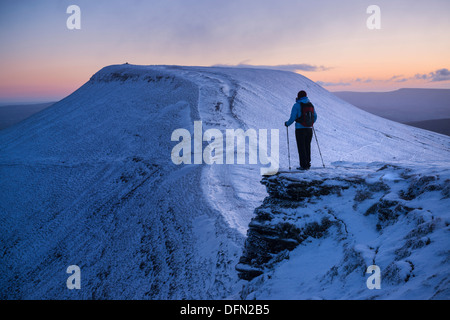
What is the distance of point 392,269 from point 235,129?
48.6ft

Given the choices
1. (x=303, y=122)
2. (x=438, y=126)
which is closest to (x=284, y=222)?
(x=303, y=122)

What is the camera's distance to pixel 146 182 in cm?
1516

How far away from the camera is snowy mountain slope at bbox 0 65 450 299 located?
9.59 metres

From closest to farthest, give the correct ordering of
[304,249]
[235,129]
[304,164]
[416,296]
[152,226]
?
[416,296] → [304,249] → [304,164] → [152,226] → [235,129]

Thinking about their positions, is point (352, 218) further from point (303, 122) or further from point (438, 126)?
Result: point (438, 126)

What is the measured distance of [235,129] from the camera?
18.3m

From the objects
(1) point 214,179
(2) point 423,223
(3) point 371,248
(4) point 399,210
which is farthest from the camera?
(1) point 214,179

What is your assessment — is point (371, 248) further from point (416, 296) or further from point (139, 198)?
point (139, 198)

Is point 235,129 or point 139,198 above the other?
point 235,129

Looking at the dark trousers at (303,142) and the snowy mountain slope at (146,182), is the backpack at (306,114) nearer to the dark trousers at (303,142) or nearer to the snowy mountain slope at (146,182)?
the dark trousers at (303,142)

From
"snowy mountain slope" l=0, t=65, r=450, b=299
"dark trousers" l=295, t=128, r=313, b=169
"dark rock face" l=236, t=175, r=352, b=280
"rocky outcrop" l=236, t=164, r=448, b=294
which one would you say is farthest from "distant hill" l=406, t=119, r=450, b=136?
"dark rock face" l=236, t=175, r=352, b=280

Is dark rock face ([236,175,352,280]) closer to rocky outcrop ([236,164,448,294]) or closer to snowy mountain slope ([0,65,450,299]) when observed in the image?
rocky outcrop ([236,164,448,294])

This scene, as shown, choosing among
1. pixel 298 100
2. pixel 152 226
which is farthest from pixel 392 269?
pixel 152 226

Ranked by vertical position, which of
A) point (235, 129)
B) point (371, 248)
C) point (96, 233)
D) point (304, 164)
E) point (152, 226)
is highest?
point (235, 129)
